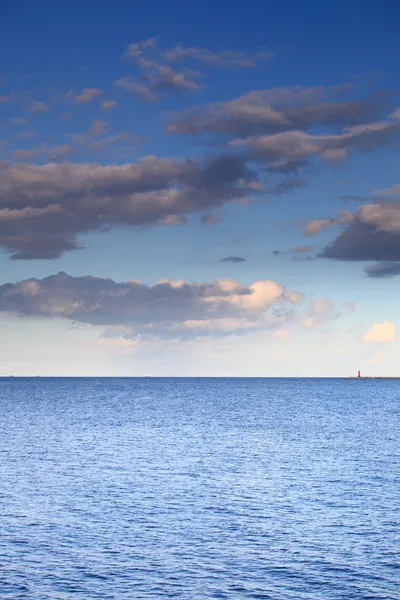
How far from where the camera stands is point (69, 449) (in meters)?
95.2

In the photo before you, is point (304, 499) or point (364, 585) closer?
point (364, 585)

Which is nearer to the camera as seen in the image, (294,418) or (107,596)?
(107,596)

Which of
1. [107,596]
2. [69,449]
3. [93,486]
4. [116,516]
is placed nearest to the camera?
Result: [107,596]

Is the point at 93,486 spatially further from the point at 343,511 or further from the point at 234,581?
the point at 234,581

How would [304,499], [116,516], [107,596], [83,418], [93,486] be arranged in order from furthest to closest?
[83,418]
[93,486]
[304,499]
[116,516]
[107,596]

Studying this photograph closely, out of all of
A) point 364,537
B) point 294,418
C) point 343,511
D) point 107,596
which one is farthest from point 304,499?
point 294,418

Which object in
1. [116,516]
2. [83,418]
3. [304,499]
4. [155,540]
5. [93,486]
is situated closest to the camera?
[155,540]

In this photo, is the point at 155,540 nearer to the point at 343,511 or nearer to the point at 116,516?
the point at 116,516

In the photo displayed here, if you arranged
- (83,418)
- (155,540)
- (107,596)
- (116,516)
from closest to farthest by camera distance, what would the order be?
1. (107,596)
2. (155,540)
3. (116,516)
4. (83,418)

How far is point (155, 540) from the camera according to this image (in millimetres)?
47531

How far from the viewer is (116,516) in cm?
5425

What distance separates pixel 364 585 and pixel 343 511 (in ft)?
57.1

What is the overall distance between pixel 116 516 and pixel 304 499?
17.5m

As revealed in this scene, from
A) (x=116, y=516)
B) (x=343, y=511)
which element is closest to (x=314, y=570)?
(x=343, y=511)
